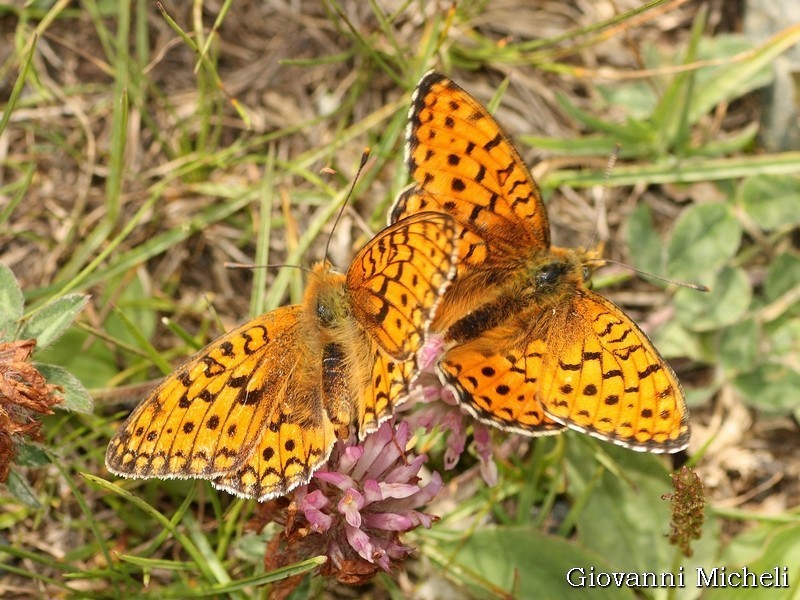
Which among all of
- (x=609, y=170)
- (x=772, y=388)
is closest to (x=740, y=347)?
(x=772, y=388)

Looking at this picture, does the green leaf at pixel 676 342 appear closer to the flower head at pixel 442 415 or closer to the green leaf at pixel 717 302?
the green leaf at pixel 717 302

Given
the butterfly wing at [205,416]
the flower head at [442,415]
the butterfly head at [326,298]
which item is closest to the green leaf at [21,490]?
the butterfly wing at [205,416]

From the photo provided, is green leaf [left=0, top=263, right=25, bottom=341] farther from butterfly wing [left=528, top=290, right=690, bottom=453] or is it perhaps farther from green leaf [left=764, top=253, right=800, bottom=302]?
green leaf [left=764, top=253, right=800, bottom=302]

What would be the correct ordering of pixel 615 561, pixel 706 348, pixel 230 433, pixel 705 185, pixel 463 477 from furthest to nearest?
pixel 705 185 < pixel 706 348 < pixel 463 477 < pixel 615 561 < pixel 230 433

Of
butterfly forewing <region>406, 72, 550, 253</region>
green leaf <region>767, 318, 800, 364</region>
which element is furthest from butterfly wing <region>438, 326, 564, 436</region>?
green leaf <region>767, 318, 800, 364</region>

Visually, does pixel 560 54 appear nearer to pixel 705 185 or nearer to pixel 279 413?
pixel 705 185

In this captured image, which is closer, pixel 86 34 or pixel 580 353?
pixel 580 353

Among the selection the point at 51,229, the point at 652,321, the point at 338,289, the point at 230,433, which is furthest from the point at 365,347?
the point at 51,229
